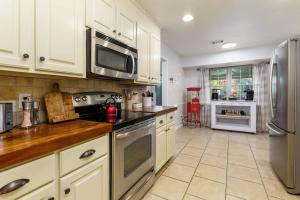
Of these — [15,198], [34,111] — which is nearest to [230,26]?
[34,111]

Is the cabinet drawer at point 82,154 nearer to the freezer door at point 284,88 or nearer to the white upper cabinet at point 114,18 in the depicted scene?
the white upper cabinet at point 114,18

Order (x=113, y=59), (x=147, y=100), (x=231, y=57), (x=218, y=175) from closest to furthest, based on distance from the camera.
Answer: (x=113, y=59) → (x=218, y=175) → (x=147, y=100) → (x=231, y=57)

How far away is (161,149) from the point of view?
2193mm

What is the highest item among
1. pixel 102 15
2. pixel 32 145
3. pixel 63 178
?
pixel 102 15

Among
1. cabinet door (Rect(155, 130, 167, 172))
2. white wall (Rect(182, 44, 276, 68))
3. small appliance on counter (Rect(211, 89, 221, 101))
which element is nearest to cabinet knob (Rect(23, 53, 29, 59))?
cabinet door (Rect(155, 130, 167, 172))

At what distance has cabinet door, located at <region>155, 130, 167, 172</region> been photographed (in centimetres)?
208

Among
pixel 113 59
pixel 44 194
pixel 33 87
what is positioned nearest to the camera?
pixel 44 194

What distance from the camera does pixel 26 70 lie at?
39.9 inches

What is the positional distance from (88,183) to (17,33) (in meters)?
1.06

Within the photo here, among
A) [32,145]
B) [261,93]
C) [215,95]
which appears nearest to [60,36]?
[32,145]

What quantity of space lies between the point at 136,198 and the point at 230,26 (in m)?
3.15

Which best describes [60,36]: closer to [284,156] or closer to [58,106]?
[58,106]

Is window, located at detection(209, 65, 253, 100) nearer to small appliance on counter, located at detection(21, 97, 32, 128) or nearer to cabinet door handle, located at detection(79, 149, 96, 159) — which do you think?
cabinet door handle, located at detection(79, 149, 96, 159)

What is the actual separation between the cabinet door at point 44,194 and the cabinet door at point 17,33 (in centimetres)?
73
